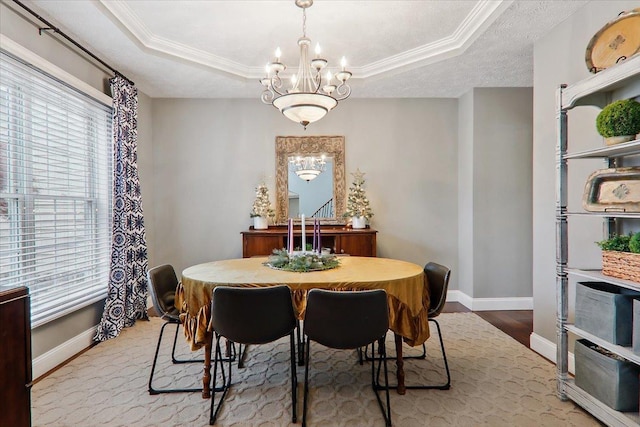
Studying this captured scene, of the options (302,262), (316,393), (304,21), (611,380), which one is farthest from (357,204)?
(611,380)

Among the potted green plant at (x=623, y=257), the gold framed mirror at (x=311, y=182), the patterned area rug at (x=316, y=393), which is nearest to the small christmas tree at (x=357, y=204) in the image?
the gold framed mirror at (x=311, y=182)

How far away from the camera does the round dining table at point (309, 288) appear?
215 centimetres

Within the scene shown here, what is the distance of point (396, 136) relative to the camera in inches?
182

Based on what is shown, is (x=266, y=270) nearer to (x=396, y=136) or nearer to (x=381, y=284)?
(x=381, y=284)

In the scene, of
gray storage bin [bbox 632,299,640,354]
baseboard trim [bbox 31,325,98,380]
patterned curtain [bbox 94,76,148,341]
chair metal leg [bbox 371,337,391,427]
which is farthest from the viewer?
patterned curtain [bbox 94,76,148,341]

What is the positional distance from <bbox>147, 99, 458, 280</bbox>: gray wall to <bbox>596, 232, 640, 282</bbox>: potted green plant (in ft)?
8.70

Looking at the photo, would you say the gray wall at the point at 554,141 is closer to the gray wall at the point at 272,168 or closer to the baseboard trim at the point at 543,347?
the baseboard trim at the point at 543,347

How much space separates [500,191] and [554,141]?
4.83 ft

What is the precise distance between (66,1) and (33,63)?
527 mm

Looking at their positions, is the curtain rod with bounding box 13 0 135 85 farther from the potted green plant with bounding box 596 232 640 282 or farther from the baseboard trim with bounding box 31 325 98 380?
the potted green plant with bounding box 596 232 640 282

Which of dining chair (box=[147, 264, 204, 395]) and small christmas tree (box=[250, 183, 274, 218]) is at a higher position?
small christmas tree (box=[250, 183, 274, 218])

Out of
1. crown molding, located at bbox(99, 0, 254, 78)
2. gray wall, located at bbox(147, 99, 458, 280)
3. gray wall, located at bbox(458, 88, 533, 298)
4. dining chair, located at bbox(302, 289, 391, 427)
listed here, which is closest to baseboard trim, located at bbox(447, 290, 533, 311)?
gray wall, located at bbox(458, 88, 533, 298)

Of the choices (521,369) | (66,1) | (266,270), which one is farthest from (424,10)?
(521,369)

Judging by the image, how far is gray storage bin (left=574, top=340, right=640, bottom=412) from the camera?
1870 mm
